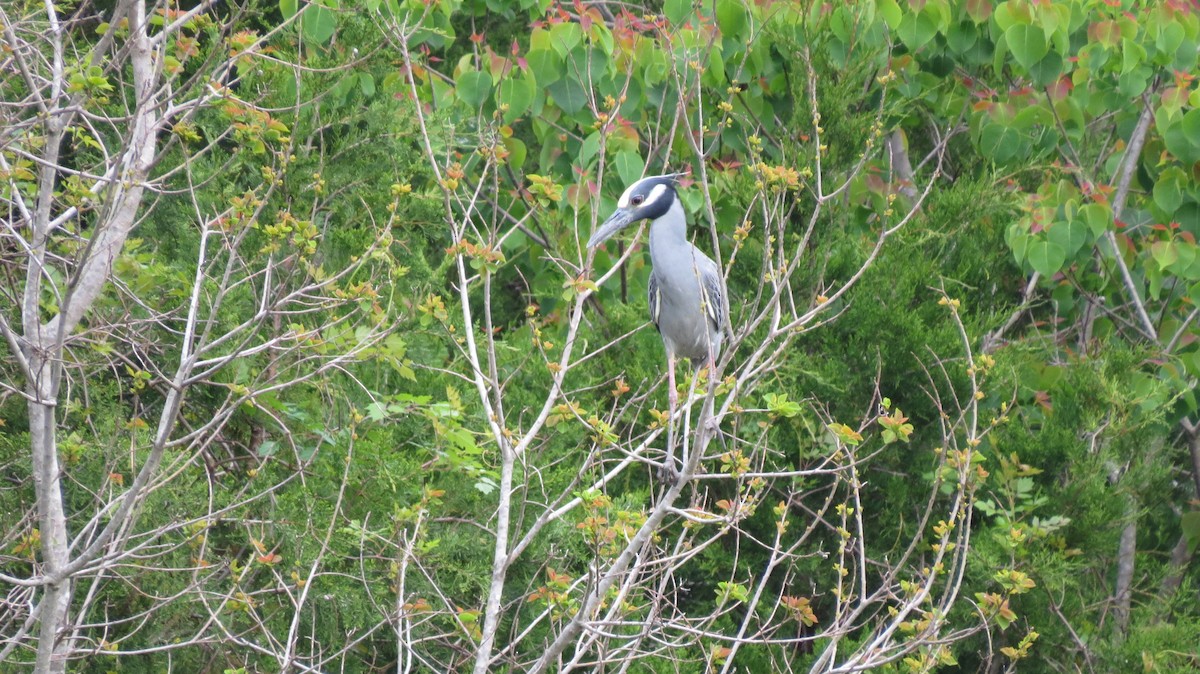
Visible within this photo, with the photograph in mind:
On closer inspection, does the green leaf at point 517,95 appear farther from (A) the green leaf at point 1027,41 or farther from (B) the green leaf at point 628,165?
(A) the green leaf at point 1027,41

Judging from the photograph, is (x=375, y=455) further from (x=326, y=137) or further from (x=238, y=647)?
(x=326, y=137)

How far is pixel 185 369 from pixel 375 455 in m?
1.60

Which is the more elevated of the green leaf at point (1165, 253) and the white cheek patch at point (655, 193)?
the white cheek patch at point (655, 193)

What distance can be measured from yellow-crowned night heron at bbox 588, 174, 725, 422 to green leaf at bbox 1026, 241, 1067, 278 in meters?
1.29

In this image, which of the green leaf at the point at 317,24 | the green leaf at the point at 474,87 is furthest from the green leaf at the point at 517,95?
the green leaf at the point at 317,24

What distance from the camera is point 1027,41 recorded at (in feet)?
18.4

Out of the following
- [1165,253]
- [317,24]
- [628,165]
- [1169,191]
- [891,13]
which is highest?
[317,24]

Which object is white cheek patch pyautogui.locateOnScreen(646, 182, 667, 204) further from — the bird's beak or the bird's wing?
the bird's wing

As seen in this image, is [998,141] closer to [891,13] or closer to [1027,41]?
[1027,41]

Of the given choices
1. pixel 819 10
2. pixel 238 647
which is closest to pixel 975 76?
pixel 819 10

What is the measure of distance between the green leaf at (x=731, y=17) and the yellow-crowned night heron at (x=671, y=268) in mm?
1054

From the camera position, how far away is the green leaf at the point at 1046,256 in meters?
5.36

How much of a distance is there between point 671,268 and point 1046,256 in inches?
59.3

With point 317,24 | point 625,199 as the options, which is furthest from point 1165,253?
point 317,24
